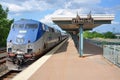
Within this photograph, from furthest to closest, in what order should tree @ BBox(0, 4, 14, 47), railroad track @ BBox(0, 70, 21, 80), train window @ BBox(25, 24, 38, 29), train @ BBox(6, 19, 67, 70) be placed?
tree @ BBox(0, 4, 14, 47)
train window @ BBox(25, 24, 38, 29)
train @ BBox(6, 19, 67, 70)
railroad track @ BBox(0, 70, 21, 80)

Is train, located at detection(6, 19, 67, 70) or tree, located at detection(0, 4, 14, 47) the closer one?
train, located at detection(6, 19, 67, 70)

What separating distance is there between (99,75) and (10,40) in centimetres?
866

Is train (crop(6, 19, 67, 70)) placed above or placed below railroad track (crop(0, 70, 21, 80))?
above

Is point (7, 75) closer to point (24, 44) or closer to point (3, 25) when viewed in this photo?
point (24, 44)

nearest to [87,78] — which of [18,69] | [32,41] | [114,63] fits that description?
[114,63]

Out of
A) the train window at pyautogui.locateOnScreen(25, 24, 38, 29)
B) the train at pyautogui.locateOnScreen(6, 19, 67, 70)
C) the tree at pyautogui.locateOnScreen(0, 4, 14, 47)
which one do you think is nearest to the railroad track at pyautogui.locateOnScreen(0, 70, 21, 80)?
the train at pyautogui.locateOnScreen(6, 19, 67, 70)

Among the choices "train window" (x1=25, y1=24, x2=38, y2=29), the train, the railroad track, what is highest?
"train window" (x1=25, y1=24, x2=38, y2=29)

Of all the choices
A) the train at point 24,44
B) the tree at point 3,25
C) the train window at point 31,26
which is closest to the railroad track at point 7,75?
the train at point 24,44

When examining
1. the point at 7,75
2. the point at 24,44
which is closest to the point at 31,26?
the point at 24,44

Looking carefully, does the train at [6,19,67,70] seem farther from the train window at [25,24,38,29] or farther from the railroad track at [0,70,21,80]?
the railroad track at [0,70,21,80]

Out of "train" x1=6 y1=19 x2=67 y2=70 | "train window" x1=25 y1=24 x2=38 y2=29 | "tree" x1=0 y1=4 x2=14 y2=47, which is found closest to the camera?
"train" x1=6 y1=19 x2=67 y2=70

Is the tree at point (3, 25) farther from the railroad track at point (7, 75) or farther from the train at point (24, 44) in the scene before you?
the railroad track at point (7, 75)

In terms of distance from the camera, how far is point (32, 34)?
19438 millimetres

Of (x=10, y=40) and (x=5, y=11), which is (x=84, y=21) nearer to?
(x=10, y=40)
